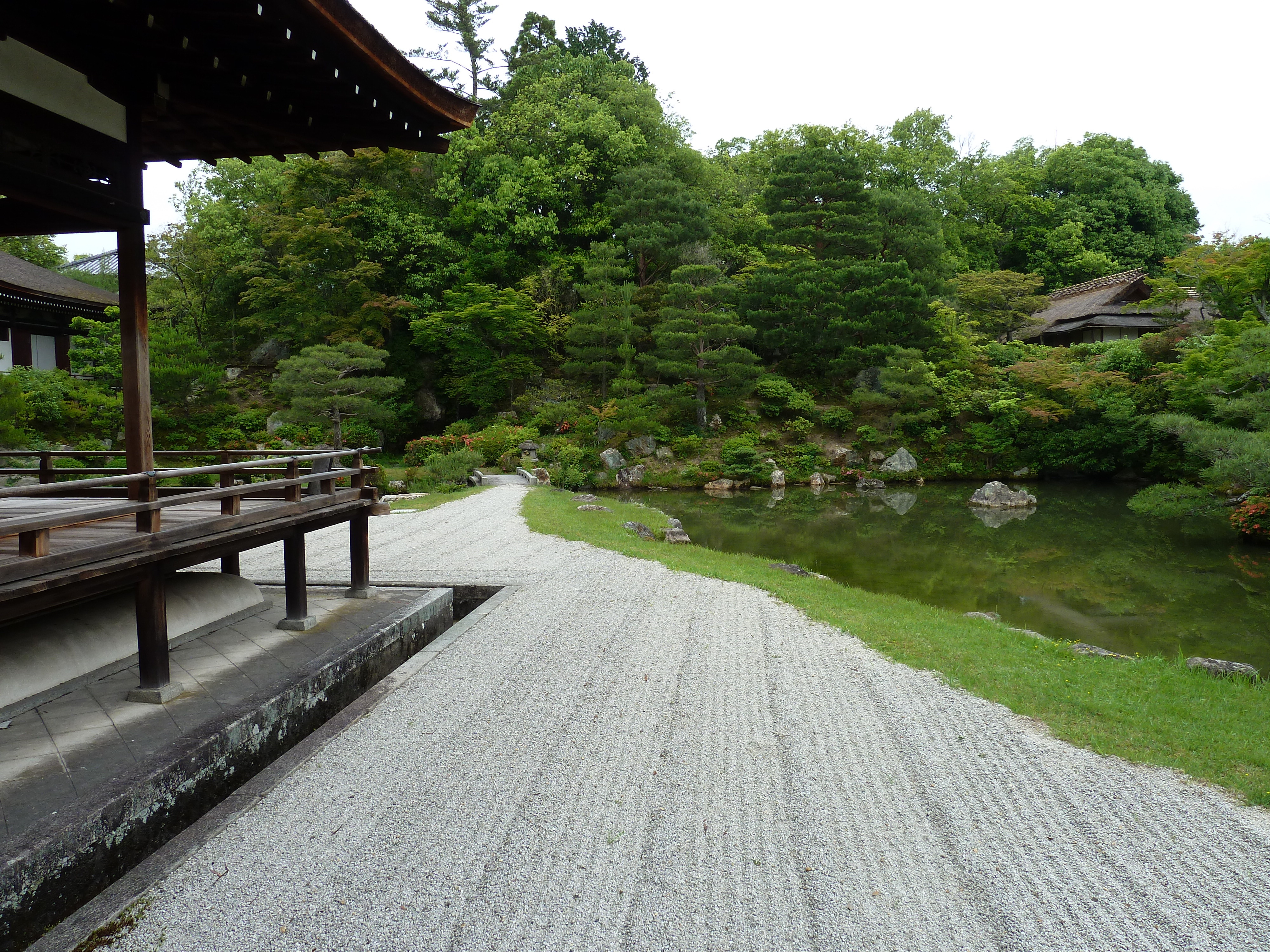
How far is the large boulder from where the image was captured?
19828mm

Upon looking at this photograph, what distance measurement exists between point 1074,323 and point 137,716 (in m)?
29.1

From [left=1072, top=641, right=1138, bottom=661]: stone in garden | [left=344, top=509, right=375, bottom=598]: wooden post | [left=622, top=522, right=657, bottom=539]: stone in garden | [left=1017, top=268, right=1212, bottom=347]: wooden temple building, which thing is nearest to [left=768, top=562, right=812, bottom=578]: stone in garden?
[left=622, top=522, right=657, bottom=539]: stone in garden

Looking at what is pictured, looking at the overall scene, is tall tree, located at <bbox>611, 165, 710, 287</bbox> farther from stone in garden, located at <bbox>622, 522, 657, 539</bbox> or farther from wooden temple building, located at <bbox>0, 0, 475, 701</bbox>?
wooden temple building, located at <bbox>0, 0, 475, 701</bbox>

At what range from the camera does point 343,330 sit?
21750 mm

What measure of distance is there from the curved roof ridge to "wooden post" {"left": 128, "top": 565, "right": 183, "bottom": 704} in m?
29.9

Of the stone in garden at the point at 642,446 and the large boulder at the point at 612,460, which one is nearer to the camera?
the large boulder at the point at 612,460

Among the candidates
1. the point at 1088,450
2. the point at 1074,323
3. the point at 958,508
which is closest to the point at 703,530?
the point at 958,508

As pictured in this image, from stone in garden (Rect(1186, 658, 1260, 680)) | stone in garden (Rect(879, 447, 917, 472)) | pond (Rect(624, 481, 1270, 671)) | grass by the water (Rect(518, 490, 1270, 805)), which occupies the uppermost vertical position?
stone in garden (Rect(879, 447, 917, 472))

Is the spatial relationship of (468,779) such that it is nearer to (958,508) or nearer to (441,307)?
(958,508)

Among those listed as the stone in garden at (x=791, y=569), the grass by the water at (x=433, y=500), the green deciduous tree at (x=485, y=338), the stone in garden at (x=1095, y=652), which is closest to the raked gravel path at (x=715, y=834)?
the stone in garden at (x=1095, y=652)

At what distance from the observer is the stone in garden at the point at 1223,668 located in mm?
5469

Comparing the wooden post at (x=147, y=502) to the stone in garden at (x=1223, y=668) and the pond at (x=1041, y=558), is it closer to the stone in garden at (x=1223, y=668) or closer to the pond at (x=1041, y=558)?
the stone in garden at (x=1223, y=668)

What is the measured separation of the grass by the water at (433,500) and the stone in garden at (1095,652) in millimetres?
10456

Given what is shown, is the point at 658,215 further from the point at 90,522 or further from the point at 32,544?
the point at 32,544
